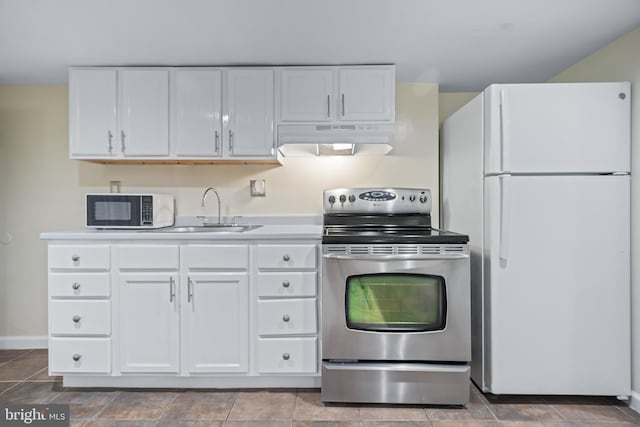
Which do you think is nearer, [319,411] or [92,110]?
[319,411]

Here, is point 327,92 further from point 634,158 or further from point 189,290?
point 634,158

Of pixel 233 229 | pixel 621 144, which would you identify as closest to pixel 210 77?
pixel 233 229

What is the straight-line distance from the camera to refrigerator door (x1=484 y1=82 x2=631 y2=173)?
215cm

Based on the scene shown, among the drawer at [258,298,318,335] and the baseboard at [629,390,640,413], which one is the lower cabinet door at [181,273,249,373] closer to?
the drawer at [258,298,318,335]

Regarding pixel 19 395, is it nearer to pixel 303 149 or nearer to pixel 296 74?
pixel 303 149

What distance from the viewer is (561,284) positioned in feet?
7.17

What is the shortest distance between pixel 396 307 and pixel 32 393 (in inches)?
88.2

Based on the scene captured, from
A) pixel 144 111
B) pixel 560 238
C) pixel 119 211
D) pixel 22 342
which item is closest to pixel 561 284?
pixel 560 238

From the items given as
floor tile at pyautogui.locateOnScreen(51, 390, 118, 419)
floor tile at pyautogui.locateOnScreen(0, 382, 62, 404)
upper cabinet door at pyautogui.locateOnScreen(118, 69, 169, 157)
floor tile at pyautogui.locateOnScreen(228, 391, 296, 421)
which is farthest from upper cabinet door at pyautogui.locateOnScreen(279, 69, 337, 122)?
floor tile at pyautogui.locateOnScreen(0, 382, 62, 404)

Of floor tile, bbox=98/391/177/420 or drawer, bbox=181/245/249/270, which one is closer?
floor tile, bbox=98/391/177/420

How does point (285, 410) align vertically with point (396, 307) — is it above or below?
below

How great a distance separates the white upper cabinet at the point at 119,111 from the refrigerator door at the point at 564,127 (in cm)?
218

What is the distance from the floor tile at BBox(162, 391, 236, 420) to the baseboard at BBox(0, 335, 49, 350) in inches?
63.3

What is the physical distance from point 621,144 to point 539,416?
5.03 feet
